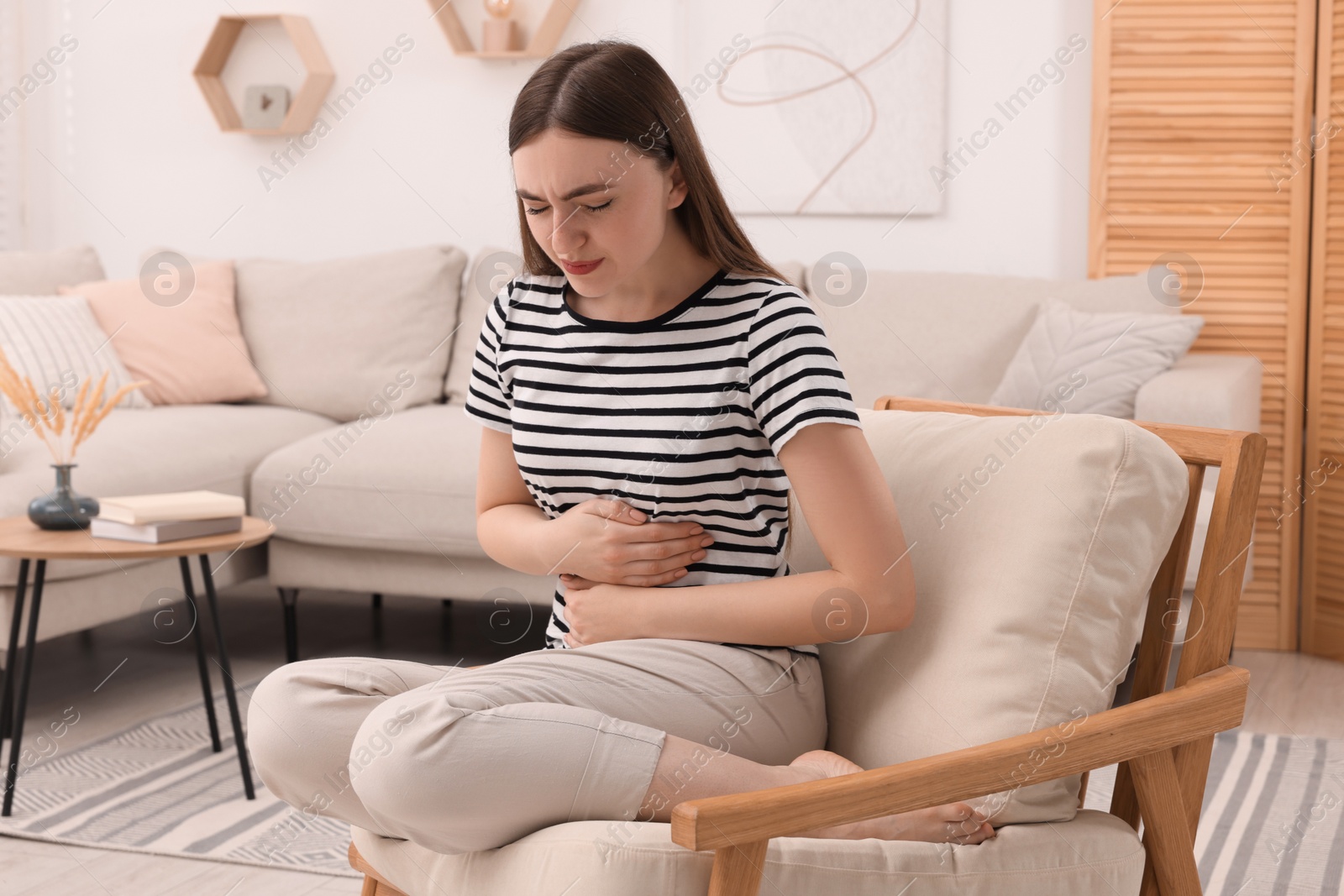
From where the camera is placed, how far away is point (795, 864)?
102 cm

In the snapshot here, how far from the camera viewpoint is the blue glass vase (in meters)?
2.33

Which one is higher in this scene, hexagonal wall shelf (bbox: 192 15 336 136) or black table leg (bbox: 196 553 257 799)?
hexagonal wall shelf (bbox: 192 15 336 136)


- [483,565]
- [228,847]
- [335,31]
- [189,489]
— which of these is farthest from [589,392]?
[335,31]

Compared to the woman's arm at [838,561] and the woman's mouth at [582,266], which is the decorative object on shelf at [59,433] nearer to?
the woman's mouth at [582,266]

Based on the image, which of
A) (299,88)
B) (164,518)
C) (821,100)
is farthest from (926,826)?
(299,88)

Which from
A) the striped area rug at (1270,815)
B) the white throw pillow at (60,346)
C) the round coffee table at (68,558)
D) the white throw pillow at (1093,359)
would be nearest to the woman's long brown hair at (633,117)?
the striped area rug at (1270,815)

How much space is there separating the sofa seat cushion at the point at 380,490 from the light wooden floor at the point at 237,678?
0.30 meters

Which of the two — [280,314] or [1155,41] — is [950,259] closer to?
[1155,41]

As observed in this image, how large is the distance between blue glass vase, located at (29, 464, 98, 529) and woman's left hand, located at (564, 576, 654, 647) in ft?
4.68

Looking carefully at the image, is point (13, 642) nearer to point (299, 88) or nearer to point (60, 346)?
point (60, 346)

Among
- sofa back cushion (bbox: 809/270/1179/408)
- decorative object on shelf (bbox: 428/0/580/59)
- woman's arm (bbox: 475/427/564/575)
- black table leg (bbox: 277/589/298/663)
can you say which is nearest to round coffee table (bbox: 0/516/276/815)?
black table leg (bbox: 277/589/298/663)

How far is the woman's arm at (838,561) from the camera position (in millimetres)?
1151

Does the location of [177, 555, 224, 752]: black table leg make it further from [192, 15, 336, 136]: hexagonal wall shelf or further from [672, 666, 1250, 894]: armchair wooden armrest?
[192, 15, 336, 136]: hexagonal wall shelf

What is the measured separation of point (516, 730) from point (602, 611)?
238 millimetres
